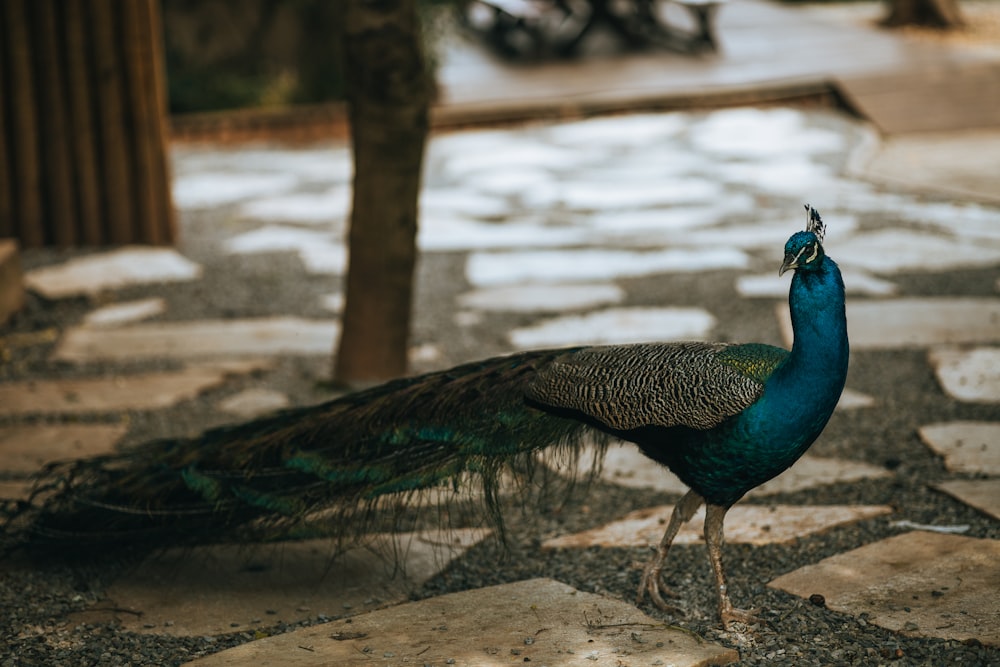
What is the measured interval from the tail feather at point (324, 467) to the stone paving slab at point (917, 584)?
746 mm

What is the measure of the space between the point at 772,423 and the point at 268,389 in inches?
107

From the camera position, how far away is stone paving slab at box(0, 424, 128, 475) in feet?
13.7

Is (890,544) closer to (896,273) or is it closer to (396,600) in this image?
(396,600)

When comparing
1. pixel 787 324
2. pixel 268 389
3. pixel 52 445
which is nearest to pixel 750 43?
pixel 787 324

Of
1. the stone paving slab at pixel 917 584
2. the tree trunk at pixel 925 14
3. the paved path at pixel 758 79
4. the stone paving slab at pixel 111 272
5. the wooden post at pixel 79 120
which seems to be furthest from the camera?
the tree trunk at pixel 925 14

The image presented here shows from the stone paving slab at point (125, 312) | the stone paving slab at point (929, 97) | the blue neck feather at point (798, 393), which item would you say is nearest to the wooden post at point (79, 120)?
the stone paving slab at point (125, 312)

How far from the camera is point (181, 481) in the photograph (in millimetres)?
3211

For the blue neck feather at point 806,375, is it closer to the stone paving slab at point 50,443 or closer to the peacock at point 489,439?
the peacock at point 489,439

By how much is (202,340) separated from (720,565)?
3.20m

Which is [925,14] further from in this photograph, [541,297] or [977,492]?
[977,492]

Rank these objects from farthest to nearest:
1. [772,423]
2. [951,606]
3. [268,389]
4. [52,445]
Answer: [268,389]
[52,445]
[951,606]
[772,423]

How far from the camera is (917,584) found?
3094mm

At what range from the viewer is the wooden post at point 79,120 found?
654 centimetres

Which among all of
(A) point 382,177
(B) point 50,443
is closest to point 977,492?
(A) point 382,177
